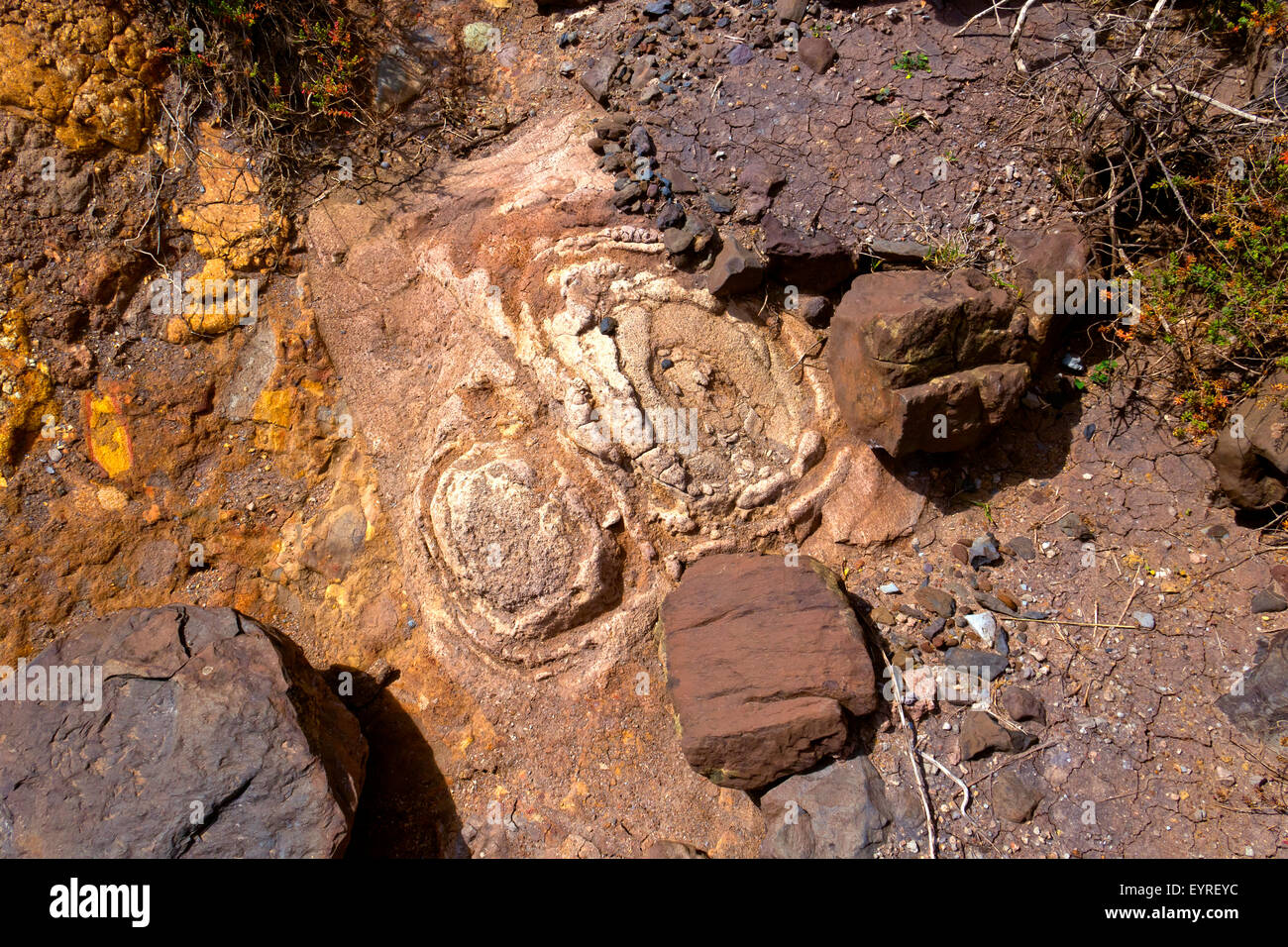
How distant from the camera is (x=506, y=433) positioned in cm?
363

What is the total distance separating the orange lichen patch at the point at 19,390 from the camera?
12.0 ft

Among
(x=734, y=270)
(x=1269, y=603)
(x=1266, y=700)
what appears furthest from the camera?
(x=734, y=270)

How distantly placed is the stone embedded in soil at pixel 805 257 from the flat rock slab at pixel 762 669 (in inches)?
56.7

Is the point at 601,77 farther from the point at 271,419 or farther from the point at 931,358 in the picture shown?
the point at 271,419

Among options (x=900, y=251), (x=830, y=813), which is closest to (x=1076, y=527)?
(x=900, y=251)

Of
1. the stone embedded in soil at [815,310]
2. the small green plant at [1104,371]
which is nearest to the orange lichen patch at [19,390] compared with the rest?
the stone embedded in soil at [815,310]

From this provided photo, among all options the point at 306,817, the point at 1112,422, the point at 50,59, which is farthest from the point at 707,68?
the point at 306,817

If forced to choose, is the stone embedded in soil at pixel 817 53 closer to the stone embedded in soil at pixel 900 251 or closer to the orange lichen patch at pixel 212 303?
the stone embedded in soil at pixel 900 251

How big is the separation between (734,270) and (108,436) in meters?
3.08

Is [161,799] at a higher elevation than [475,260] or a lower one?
lower

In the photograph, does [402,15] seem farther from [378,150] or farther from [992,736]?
[992,736]

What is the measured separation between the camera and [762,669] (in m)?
3.31

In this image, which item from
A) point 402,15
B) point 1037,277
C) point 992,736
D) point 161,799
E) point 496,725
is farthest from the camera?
point 402,15

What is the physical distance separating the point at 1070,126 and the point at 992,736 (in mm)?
2928
